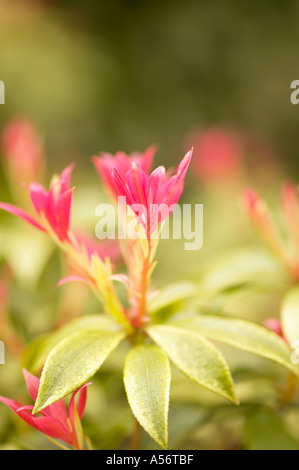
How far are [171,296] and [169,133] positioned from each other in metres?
2.20

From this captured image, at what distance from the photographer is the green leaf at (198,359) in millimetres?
588

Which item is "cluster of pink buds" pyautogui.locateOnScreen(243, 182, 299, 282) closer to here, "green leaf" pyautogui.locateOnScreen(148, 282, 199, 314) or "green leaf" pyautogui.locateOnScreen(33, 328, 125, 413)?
"green leaf" pyautogui.locateOnScreen(148, 282, 199, 314)

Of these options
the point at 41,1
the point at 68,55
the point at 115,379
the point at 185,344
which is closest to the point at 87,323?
the point at 185,344

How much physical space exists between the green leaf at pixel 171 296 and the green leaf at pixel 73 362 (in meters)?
0.09

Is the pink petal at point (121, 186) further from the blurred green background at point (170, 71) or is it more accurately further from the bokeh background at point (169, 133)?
the blurred green background at point (170, 71)

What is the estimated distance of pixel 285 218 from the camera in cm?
84

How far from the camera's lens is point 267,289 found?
86 cm

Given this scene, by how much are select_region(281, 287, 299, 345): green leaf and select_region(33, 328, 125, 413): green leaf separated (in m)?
0.22

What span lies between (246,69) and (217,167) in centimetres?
141

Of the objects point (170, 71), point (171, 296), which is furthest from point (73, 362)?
point (170, 71)

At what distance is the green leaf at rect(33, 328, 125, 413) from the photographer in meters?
0.56

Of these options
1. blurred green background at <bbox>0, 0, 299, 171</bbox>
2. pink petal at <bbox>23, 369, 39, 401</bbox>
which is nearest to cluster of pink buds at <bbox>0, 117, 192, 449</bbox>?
pink petal at <bbox>23, 369, 39, 401</bbox>

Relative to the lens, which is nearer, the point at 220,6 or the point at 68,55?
the point at 68,55

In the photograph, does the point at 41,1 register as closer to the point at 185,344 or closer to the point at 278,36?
the point at 278,36
